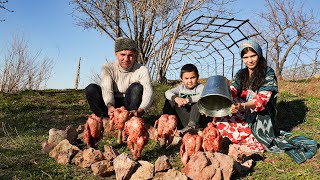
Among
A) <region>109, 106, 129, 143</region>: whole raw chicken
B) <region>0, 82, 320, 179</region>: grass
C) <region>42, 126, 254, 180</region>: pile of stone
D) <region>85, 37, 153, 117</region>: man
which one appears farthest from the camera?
<region>85, 37, 153, 117</region>: man

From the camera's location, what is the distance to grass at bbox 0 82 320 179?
3033mm

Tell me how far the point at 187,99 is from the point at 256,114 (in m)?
0.94

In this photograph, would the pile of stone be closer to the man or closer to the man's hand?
the man

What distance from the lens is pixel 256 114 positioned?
13.4 feet

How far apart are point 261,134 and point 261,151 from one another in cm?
21

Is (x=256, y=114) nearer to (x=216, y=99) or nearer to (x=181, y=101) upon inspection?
(x=216, y=99)

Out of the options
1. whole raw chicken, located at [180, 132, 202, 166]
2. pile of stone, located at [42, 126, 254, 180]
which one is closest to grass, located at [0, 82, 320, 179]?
pile of stone, located at [42, 126, 254, 180]

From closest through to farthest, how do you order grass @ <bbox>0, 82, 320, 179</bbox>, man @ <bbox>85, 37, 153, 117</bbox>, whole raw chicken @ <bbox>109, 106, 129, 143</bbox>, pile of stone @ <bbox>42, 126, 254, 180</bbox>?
pile of stone @ <bbox>42, 126, 254, 180</bbox> < grass @ <bbox>0, 82, 320, 179</bbox> < whole raw chicken @ <bbox>109, 106, 129, 143</bbox> < man @ <bbox>85, 37, 153, 117</bbox>

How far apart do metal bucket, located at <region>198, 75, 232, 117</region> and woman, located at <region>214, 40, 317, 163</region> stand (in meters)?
0.19

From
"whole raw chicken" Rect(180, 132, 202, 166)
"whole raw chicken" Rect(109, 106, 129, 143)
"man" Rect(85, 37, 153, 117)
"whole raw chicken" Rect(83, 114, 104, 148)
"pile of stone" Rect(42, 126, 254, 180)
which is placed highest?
"man" Rect(85, 37, 153, 117)

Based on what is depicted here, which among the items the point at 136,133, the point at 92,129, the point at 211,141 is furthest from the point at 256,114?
the point at 92,129

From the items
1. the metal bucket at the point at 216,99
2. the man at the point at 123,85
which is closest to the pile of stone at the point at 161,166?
the metal bucket at the point at 216,99

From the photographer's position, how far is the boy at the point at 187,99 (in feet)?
14.8

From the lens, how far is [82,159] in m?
3.18
